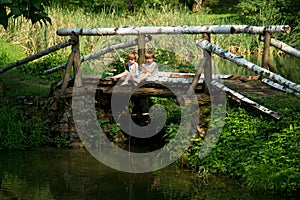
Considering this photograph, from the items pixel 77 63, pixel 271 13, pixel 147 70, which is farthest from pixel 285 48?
pixel 271 13

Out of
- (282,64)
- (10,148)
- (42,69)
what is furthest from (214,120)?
(282,64)

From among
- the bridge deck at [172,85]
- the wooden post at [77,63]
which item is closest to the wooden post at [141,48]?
the bridge deck at [172,85]

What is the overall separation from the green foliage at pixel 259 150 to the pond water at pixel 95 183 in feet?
0.66

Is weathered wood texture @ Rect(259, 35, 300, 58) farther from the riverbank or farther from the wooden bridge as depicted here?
Result: the riverbank

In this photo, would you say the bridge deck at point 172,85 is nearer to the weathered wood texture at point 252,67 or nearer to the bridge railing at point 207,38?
the bridge railing at point 207,38

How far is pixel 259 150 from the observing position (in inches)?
367

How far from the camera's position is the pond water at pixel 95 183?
28.9ft

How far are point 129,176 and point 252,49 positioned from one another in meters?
15.2

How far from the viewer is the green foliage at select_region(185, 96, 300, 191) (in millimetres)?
8773

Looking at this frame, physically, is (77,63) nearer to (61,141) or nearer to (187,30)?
(61,141)

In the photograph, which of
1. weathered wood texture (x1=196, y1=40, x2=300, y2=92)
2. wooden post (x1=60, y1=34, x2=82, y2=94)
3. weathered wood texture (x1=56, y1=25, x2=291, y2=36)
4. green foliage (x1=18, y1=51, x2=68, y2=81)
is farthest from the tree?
green foliage (x1=18, y1=51, x2=68, y2=81)

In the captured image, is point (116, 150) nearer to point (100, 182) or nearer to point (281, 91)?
point (100, 182)

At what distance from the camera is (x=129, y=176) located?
982 centimetres

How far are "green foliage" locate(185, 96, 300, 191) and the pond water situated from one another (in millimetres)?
203
